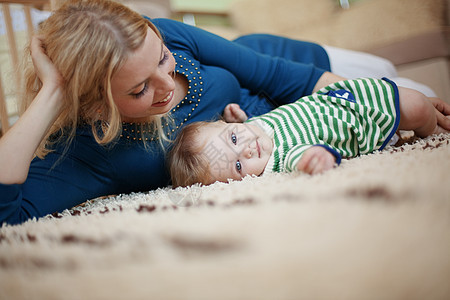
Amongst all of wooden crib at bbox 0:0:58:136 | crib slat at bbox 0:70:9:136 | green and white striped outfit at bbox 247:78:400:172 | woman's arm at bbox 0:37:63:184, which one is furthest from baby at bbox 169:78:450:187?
crib slat at bbox 0:70:9:136

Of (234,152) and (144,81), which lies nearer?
(144,81)

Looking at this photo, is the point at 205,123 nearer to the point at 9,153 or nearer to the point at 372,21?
the point at 9,153

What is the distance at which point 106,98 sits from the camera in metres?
0.82

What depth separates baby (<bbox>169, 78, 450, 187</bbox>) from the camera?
0.92m

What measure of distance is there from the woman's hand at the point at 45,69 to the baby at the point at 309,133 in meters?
0.35

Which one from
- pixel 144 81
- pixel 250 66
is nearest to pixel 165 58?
pixel 144 81

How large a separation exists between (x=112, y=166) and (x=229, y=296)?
741 mm

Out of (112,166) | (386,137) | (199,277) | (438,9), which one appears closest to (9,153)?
(112,166)

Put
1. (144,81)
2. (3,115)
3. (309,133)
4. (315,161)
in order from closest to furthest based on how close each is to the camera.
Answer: (315,161) → (144,81) → (309,133) → (3,115)

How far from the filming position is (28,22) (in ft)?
5.23

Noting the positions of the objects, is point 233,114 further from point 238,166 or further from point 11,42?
point 11,42

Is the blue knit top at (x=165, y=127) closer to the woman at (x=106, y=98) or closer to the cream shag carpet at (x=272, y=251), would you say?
the woman at (x=106, y=98)

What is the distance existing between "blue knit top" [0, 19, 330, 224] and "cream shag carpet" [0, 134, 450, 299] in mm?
363

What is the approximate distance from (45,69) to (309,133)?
68 centimetres
